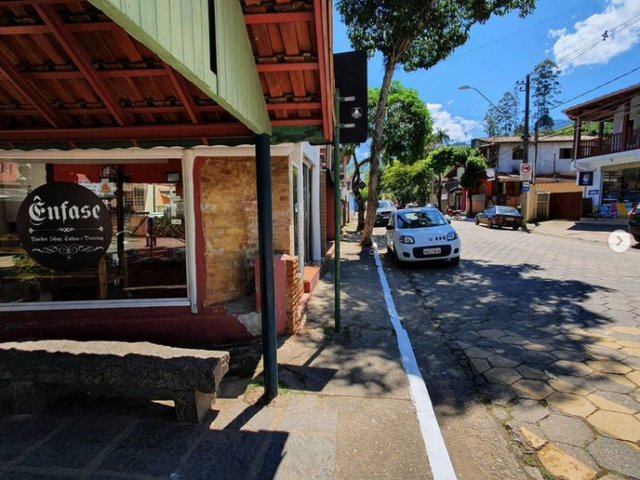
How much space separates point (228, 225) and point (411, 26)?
855 cm

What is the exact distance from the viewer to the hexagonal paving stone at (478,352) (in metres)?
4.20

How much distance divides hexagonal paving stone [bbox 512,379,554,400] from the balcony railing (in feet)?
67.9

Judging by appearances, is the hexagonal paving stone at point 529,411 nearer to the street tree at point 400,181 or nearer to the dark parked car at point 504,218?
the dark parked car at point 504,218

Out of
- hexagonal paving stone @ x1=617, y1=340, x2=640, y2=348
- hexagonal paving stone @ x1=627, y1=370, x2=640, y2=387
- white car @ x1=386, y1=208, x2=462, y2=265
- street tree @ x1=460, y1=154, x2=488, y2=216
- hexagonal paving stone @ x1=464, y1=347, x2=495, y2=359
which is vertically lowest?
hexagonal paving stone @ x1=464, y1=347, x2=495, y2=359

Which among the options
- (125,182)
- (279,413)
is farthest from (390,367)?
(125,182)

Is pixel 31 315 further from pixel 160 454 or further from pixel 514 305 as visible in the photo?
pixel 514 305

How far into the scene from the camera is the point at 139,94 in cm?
326

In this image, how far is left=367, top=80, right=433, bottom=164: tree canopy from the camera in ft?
54.3

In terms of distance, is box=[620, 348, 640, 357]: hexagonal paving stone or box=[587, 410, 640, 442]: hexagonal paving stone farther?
box=[620, 348, 640, 357]: hexagonal paving stone

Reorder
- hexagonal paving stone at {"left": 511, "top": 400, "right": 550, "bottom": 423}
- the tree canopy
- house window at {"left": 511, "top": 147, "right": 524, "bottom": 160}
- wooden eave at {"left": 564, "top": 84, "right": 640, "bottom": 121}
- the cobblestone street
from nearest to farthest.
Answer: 1. the cobblestone street
2. hexagonal paving stone at {"left": 511, "top": 400, "right": 550, "bottom": 423}
3. the tree canopy
4. wooden eave at {"left": 564, "top": 84, "right": 640, "bottom": 121}
5. house window at {"left": 511, "top": 147, "right": 524, "bottom": 160}

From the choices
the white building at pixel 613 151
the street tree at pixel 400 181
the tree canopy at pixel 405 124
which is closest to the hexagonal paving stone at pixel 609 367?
the tree canopy at pixel 405 124

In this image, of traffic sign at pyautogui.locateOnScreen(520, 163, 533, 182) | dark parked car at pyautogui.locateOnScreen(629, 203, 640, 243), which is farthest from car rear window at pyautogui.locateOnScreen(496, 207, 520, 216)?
dark parked car at pyautogui.locateOnScreen(629, 203, 640, 243)

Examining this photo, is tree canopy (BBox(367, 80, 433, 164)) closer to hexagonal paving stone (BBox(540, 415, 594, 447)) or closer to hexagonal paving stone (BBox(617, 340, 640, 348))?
hexagonal paving stone (BBox(617, 340, 640, 348))

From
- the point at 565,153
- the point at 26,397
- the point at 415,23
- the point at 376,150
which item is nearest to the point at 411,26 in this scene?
the point at 415,23
